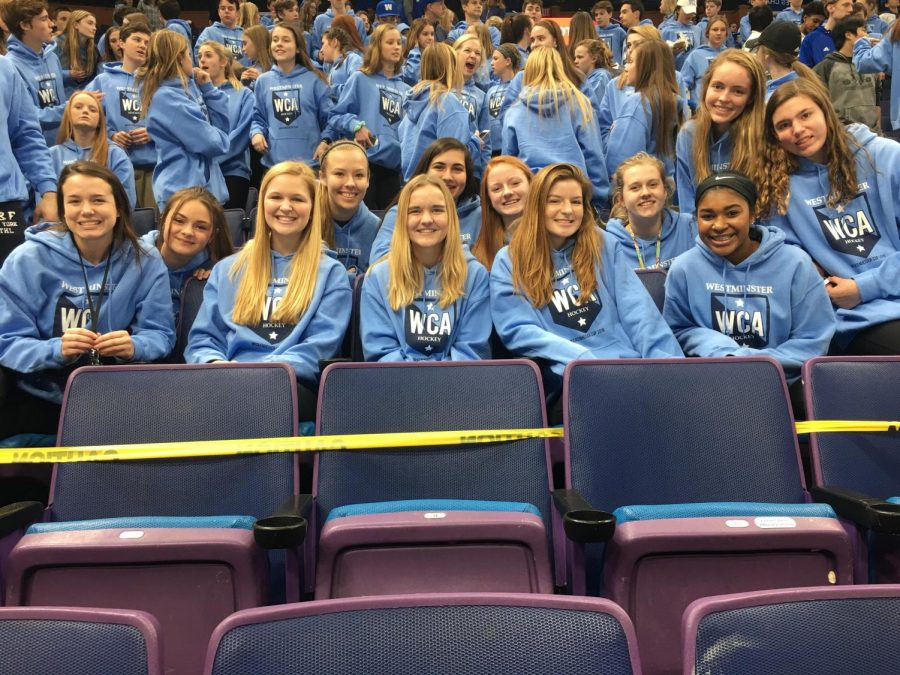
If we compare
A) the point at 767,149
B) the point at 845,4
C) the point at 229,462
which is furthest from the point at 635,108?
the point at 845,4

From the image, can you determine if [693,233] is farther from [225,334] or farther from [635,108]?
[225,334]

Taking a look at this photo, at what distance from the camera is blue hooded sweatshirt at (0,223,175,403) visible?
2.70 meters

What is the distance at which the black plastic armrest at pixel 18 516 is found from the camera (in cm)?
186

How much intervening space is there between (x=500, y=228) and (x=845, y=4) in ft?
Result: 19.4

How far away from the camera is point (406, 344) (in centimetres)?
289

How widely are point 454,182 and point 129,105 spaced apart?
272 centimetres

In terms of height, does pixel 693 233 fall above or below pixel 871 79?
below

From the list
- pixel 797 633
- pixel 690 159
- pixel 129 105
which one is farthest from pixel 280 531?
pixel 129 105

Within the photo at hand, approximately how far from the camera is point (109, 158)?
16.1ft

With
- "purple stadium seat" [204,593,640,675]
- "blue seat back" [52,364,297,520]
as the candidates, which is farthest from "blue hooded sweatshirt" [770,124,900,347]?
"purple stadium seat" [204,593,640,675]

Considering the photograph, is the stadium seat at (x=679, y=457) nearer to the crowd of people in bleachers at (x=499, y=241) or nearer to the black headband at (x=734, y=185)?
the crowd of people in bleachers at (x=499, y=241)

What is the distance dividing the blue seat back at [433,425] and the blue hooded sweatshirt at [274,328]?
0.57 m

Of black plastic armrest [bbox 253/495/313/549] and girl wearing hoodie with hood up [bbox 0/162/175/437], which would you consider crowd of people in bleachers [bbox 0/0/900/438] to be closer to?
girl wearing hoodie with hood up [bbox 0/162/175/437]

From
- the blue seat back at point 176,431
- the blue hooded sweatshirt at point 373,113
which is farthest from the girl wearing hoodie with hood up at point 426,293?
the blue hooded sweatshirt at point 373,113
